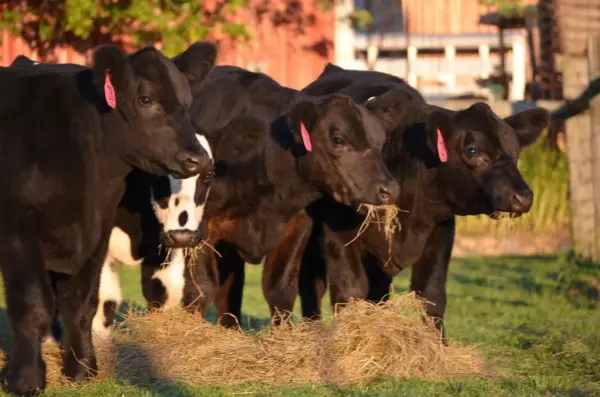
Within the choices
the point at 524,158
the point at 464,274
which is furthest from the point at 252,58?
the point at 464,274

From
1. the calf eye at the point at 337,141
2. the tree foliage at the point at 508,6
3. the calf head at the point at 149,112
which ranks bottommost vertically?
the calf eye at the point at 337,141

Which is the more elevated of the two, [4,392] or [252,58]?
[252,58]

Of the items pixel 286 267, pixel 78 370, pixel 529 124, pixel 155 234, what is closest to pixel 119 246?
pixel 155 234

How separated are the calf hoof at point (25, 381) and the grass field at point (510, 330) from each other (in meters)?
0.12

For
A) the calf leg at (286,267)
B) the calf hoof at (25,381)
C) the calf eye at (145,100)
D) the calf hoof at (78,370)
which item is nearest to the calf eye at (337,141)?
the calf leg at (286,267)

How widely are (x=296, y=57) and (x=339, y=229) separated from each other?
936 cm

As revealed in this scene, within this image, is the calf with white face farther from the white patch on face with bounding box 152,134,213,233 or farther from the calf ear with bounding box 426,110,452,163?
the calf ear with bounding box 426,110,452,163

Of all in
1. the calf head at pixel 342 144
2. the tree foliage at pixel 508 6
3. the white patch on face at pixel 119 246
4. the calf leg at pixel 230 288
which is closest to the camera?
the calf head at pixel 342 144

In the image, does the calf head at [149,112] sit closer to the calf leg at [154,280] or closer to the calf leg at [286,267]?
the calf leg at [154,280]

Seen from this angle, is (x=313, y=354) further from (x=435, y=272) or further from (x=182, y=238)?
(x=435, y=272)

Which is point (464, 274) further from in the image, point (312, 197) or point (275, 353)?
point (275, 353)

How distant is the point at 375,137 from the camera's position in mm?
8086

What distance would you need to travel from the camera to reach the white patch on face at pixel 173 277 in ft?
28.1

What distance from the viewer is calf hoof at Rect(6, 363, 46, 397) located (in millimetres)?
6594
